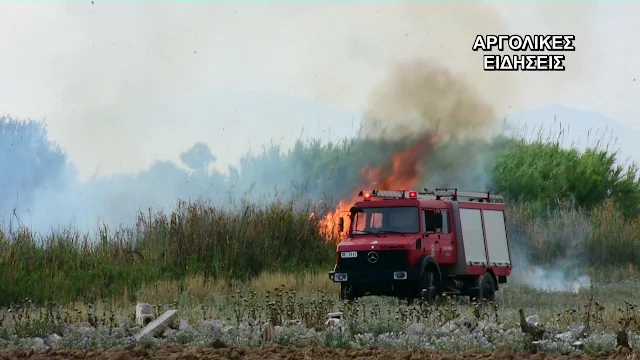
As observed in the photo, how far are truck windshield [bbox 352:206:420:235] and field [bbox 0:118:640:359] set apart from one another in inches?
53.5

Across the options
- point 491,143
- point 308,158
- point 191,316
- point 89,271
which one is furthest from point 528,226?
point 191,316

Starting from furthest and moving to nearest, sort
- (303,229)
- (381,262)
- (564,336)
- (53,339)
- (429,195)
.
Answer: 1. (303,229)
2. (429,195)
3. (381,262)
4. (53,339)
5. (564,336)

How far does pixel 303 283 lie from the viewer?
23.3 metres

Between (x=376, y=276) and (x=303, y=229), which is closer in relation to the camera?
(x=376, y=276)

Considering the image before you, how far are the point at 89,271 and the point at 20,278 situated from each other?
184 centimetres

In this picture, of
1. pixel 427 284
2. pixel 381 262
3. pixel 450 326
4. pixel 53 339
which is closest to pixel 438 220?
pixel 427 284

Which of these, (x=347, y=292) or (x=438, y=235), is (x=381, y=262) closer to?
(x=347, y=292)

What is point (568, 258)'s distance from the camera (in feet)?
109

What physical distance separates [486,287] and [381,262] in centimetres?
296

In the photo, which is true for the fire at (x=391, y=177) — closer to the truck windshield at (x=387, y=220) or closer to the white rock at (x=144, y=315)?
the truck windshield at (x=387, y=220)

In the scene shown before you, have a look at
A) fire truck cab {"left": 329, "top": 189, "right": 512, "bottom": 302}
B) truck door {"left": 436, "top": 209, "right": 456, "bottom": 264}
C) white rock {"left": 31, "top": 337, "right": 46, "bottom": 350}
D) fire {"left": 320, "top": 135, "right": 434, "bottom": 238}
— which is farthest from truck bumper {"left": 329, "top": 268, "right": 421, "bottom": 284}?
white rock {"left": 31, "top": 337, "right": 46, "bottom": 350}

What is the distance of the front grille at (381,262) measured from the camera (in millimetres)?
20406

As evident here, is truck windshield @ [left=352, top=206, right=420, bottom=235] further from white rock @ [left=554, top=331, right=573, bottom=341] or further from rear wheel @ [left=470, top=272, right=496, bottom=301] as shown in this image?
white rock @ [left=554, top=331, right=573, bottom=341]

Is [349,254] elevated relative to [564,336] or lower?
elevated
